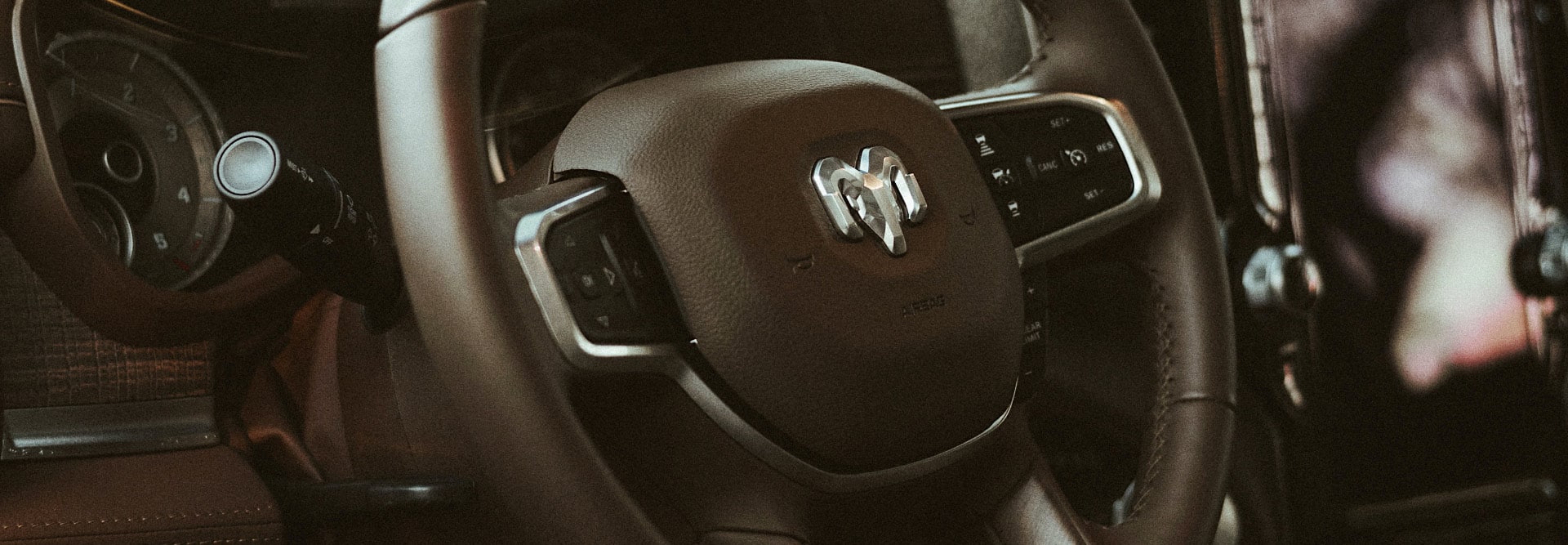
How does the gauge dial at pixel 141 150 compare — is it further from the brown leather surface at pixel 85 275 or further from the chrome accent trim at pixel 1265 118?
the chrome accent trim at pixel 1265 118

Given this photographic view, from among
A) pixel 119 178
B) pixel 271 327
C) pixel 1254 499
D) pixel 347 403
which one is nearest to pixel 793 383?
pixel 347 403

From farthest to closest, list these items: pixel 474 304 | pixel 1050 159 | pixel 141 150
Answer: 1. pixel 141 150
2. pixel 1050 159
3. pixel 474 304

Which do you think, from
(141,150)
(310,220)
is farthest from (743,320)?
(141,150)

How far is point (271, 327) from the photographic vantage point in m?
0.70

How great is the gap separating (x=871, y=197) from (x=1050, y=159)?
6.9 inches

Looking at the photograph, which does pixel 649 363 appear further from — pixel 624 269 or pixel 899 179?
pixel 899 179

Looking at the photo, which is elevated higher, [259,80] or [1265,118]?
[259,80]

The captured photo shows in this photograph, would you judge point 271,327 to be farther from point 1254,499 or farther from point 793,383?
point 1254,499

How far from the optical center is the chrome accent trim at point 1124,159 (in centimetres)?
62

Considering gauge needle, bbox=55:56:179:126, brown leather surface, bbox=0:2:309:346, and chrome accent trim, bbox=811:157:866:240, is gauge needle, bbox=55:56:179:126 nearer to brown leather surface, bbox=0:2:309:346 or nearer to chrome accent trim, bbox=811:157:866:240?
brown leather surface, bbox=0:2:309:346

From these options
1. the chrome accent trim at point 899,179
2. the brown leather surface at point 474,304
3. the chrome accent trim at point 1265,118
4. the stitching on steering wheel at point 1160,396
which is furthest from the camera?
the chrome accent trim at point 1265,118

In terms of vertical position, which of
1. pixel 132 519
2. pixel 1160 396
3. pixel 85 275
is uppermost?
pixel 85 275

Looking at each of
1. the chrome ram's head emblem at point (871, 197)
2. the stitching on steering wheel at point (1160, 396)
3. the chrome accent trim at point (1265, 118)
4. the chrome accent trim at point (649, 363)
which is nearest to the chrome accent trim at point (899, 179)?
the chrome ram's head emblem at point (871, 197)

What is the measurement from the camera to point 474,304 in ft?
1.31
